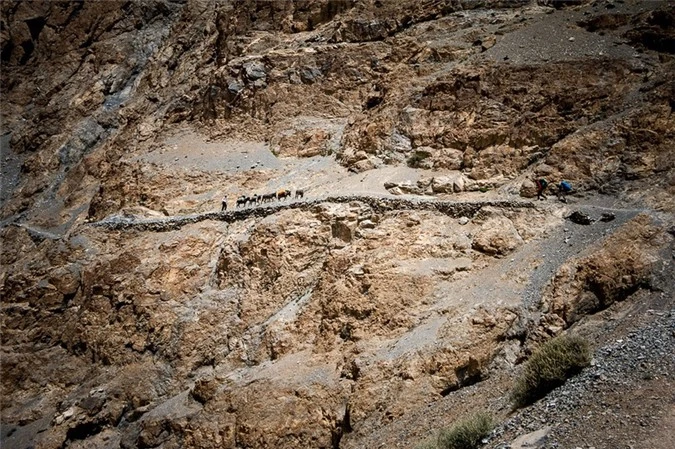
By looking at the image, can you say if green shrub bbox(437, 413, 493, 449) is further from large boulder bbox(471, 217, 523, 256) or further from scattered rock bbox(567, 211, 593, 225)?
scattered rock bbox(567, 211, 593, 225)

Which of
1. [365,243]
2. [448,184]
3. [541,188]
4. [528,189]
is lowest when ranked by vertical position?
[365,243]

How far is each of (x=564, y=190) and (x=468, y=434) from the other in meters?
12.7

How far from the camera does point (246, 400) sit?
18406 mm

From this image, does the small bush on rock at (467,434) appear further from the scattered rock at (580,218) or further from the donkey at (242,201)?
the donkey at (242,201)

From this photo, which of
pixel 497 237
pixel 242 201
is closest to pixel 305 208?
pixel 242 201

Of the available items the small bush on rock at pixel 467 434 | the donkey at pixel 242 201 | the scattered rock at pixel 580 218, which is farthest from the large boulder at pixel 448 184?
the small bush on rock at pixel 467 434

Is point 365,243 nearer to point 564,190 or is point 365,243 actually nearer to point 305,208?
point 305,208

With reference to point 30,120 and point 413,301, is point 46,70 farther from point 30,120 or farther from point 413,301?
point 413,301

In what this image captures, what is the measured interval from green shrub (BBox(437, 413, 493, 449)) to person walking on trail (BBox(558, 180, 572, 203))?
11796 millimetres

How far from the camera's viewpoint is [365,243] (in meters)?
21.5

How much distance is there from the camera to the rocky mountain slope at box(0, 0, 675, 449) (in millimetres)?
15281

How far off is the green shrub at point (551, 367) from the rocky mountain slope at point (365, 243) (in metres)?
0.38

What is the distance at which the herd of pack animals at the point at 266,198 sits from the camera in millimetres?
27391

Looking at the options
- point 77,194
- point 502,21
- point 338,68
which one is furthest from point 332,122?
point 77,194
